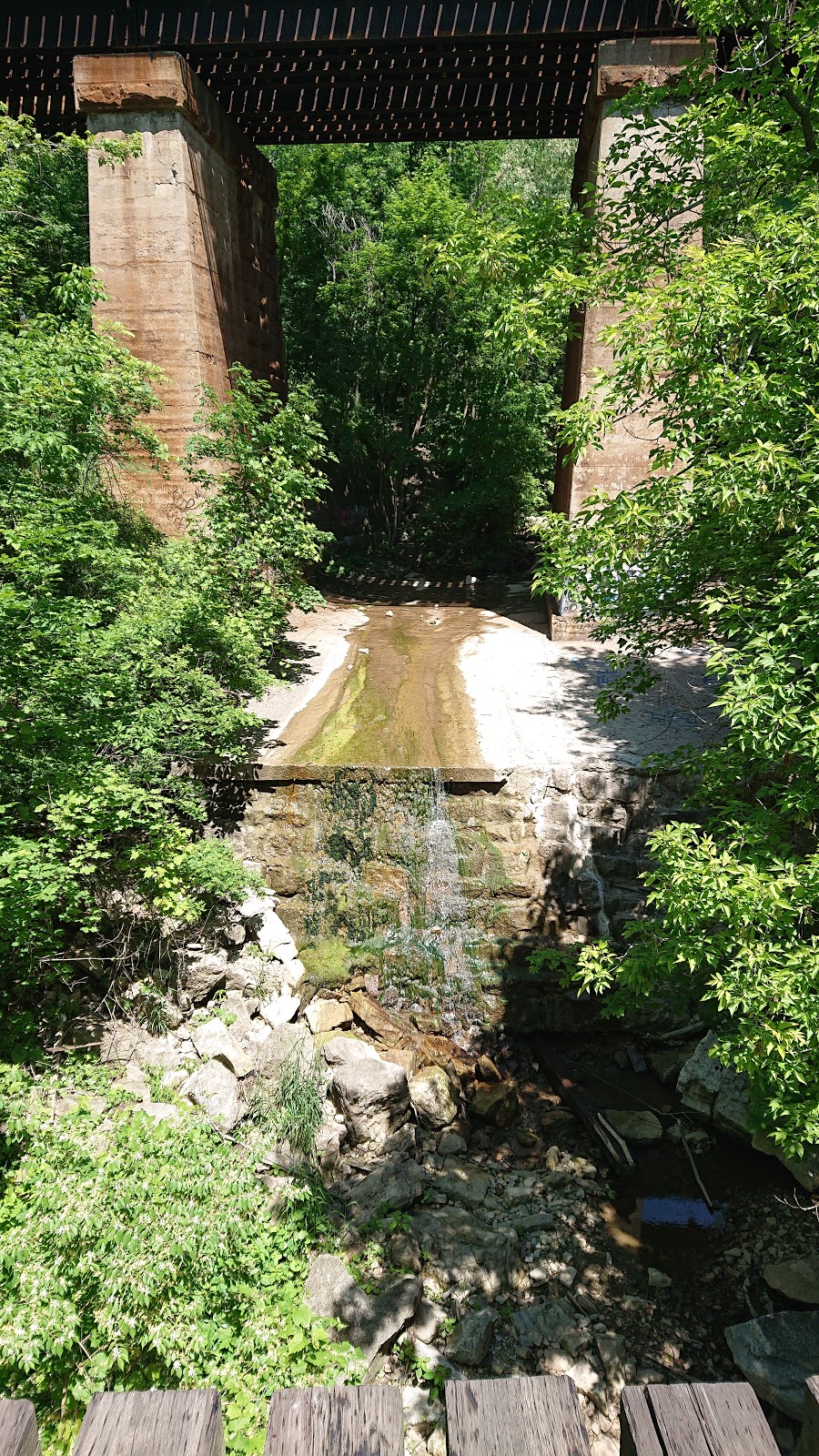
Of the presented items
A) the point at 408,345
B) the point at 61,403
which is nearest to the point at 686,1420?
the point at 61,403

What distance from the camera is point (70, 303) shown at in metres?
8.81

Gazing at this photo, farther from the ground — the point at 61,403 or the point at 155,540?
the point at 61,403

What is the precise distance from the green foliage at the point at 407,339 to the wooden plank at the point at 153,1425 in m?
13.8

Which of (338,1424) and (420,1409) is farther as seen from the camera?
(420,1409)

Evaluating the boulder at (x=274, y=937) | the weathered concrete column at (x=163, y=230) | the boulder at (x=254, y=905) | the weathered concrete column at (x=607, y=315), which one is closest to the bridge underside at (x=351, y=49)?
the weathered concrete column at (x=607, y=315)

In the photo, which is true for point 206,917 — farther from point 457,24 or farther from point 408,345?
point 408,345

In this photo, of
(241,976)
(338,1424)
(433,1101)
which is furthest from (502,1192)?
(338,1424)

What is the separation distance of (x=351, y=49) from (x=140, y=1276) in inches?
445

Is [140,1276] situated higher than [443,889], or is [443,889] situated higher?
[140,1276]

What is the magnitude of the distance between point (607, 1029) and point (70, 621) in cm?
539

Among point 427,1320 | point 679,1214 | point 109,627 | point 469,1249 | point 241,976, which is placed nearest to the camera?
point 427,1320

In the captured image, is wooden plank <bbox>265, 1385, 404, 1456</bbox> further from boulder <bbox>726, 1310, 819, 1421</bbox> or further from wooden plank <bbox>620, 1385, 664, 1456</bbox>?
boulder <bbox>726, 1310, 819, 1421</bbox>

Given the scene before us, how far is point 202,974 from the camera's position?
672 cm

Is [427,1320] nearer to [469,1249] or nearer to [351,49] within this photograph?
[469,1249]
